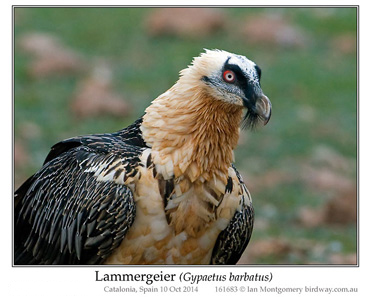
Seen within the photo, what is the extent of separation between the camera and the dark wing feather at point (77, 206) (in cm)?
848

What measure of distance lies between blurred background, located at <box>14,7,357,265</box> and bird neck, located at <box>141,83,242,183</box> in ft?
15.1

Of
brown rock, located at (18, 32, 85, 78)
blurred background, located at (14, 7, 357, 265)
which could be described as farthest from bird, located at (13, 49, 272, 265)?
brown rock, located at (18, 32, 85, 78)

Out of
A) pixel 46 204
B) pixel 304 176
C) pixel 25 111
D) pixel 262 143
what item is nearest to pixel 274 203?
pixel 304 176

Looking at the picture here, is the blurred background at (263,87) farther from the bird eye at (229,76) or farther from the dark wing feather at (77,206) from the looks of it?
the bird eye at (229,76)

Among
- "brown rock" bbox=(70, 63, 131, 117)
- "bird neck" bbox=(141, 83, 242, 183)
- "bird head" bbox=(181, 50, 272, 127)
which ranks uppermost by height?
"bird head" bbox=(181, 50, 272, 127)

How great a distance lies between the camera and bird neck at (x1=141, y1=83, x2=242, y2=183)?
855 centimetres

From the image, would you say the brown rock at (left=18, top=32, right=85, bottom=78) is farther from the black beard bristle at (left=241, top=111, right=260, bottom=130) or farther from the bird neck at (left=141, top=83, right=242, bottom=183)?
the black beard bristle at (left=241, top=111, right=260, bottom=130)

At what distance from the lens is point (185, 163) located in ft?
28.1

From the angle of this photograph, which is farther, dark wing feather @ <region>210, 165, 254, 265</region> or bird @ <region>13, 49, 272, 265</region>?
dark wing feather @ <region>210, 165, 254, 265</region>

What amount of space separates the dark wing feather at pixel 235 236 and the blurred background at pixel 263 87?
3950 mm

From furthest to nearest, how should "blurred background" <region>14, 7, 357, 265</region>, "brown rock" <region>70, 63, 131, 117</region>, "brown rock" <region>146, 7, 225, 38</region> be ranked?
"brown rock" <region>146, 7, 225, 38</region>, "brown rock" <region>70, 63, 131, 117</region>, "blurred background" <region>14, 7, 357, 265</region>

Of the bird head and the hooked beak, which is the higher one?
the bird head
